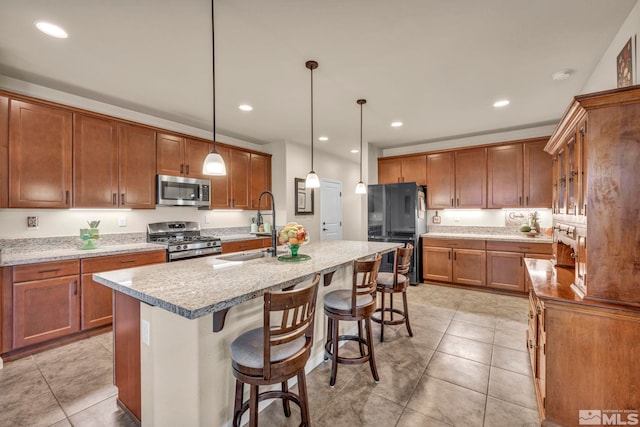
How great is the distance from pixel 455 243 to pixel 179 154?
4625mm

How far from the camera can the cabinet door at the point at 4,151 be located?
257cm

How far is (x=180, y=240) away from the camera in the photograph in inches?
152

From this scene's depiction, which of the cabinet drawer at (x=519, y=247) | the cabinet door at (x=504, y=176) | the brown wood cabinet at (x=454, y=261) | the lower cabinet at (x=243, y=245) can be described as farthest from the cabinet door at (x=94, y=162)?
the cabinet door at (x=504, y=176)

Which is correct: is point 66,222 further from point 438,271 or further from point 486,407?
point 438,271

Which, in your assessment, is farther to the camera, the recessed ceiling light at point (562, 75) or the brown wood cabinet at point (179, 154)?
the brown wood cabinet at point (179, 154)

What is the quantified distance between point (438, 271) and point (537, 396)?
2.97 m

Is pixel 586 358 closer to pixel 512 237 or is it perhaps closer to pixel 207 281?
pixel 207 281

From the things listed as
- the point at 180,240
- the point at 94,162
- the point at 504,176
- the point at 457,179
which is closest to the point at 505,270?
the point at 504,176

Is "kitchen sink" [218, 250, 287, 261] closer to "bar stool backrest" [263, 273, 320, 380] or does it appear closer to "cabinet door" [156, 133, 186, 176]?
"bar stool backrest" [263, 273, 320, 380]

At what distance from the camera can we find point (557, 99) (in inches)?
131

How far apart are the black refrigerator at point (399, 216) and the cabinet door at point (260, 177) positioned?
1.99m

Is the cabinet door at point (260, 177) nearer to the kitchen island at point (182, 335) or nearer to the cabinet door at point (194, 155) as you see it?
the cabinet door at point (194, 155)

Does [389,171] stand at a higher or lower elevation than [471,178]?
higher

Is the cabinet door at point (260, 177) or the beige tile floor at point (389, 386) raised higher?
the cabinet door at point (260, 177)
